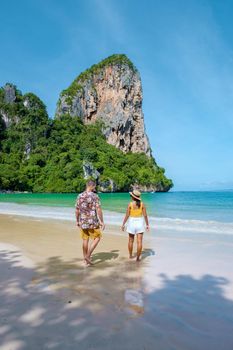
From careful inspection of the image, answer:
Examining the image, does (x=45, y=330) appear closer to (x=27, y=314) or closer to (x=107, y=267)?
(x=27, y=314)

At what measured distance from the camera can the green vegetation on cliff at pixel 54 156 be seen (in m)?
82.7

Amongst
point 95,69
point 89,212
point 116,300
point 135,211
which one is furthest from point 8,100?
point 116,300

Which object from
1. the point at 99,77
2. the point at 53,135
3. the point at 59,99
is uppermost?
the point at 99,77

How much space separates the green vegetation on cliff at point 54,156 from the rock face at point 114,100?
6.83m

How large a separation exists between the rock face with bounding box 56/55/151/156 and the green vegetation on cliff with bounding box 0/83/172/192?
269 inches

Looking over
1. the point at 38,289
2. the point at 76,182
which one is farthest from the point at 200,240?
the point at 76,182

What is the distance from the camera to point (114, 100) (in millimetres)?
114188

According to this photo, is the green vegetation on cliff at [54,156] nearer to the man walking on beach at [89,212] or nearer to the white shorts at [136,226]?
the white shorts at [136,226]

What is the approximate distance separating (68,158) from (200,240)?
83352mm

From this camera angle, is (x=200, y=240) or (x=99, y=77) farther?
(x=99, y=77)

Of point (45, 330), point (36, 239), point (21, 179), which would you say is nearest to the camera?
point (45, 330)

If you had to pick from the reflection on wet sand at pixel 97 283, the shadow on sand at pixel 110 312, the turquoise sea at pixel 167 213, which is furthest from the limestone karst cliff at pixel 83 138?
the shadow on sand at pixel 110 312

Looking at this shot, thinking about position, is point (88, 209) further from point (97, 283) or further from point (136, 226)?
point (97, 283)

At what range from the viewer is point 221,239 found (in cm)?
1060
